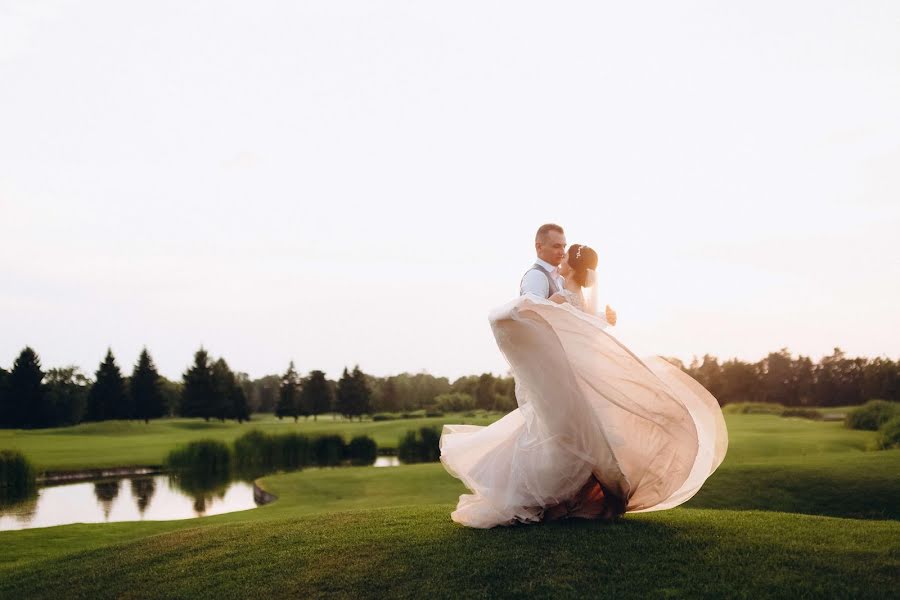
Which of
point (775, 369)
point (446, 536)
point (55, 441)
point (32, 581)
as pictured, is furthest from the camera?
point (775, 369)

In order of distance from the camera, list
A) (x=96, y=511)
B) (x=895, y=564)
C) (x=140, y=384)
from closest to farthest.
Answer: (x=895, y=564) < (x=96, y=511) < (x=140, y=384)

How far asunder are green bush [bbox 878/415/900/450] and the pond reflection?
76.9 ft

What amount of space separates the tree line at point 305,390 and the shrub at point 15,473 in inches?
1756

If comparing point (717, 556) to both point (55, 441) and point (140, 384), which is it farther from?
point (140, 384)

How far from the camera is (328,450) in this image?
3709cm

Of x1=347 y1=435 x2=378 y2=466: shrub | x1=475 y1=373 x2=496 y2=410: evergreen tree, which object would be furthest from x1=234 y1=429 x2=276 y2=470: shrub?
x1=475 y1=373 x2=496 y2=410: evergreen tree

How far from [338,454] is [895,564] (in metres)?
32.7

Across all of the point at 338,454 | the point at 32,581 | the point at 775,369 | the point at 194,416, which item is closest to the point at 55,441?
the point at 338,454

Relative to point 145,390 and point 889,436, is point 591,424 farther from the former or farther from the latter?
point 145,390

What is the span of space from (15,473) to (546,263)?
27200 millimetres

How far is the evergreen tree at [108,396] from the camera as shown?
7262 centimetres

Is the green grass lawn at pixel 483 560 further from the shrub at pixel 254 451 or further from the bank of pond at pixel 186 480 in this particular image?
the shrub at pixel 254 451

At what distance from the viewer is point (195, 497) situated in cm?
2673

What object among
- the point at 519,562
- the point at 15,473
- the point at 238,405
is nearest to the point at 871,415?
the point at 519,562
